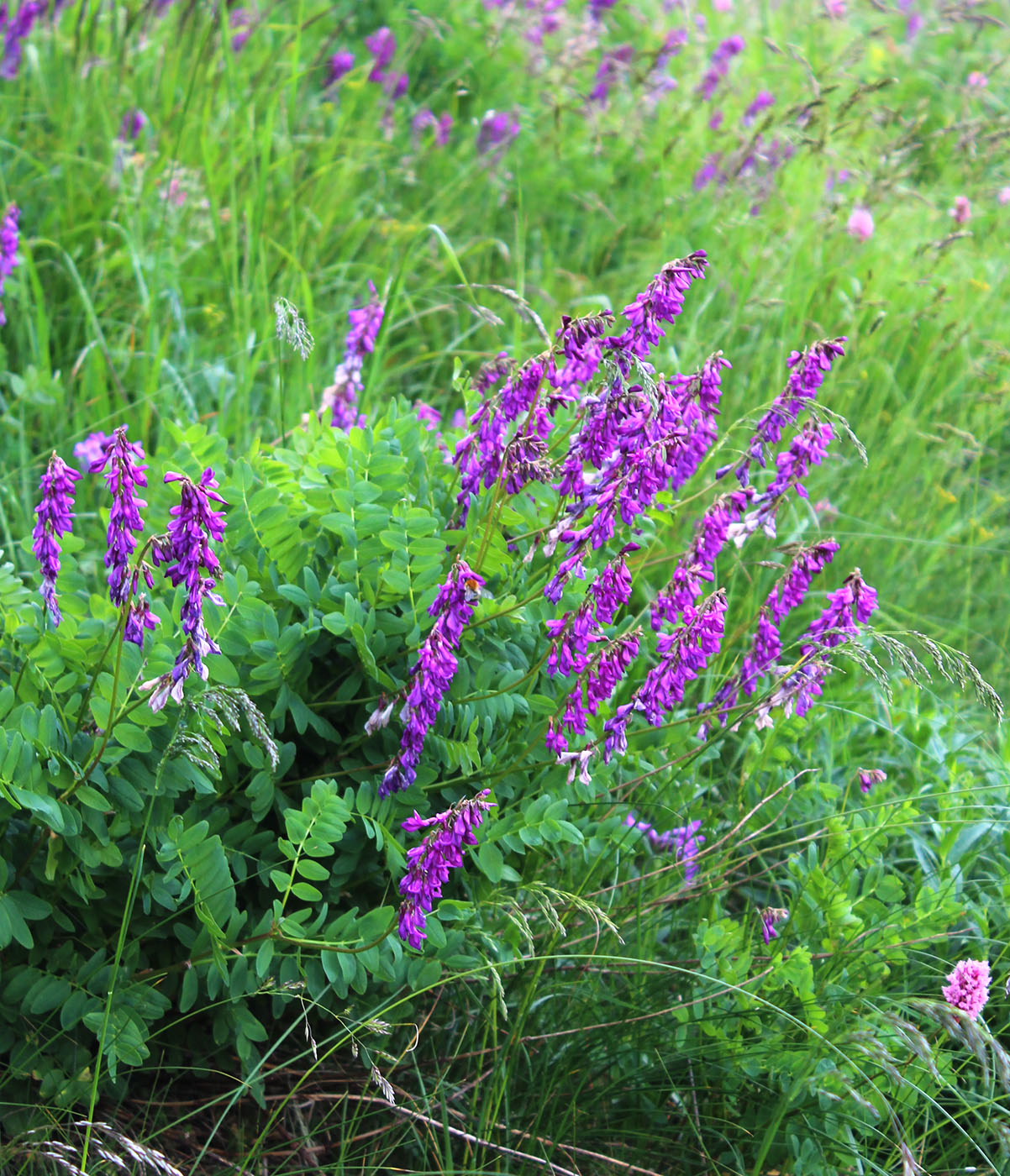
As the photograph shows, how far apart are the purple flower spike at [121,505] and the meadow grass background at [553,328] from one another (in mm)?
423

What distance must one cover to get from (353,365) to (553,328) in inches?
59.3

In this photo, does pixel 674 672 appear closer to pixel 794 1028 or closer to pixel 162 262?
pixel 794 1028

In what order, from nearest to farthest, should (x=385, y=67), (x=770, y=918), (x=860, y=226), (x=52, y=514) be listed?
1. (x=52, y=514)
2. (x=770, y=918)
3. (x=860, y=226)
4. (x=385, y=67)

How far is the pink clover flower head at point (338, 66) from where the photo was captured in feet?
15.8

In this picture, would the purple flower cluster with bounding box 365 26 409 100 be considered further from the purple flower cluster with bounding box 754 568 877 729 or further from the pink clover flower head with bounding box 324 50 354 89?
the purple flower cluster with bounding box 754 568 877 729

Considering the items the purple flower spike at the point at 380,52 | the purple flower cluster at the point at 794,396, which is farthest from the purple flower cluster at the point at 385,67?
the purple flower cluster at the point at 794,396

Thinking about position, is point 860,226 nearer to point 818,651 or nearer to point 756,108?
point 756,108

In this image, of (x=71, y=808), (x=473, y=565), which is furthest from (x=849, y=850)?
(x=71, y=808)

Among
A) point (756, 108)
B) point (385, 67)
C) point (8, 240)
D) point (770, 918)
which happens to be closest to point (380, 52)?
point (385, 67)

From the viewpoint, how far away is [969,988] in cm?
192

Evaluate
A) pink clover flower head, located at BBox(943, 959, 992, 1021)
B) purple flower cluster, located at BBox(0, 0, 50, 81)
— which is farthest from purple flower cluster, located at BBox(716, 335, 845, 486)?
purple flower cluster, located at BBox(0, 0, 50, 81)

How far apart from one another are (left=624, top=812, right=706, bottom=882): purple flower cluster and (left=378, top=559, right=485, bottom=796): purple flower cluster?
2.18ft

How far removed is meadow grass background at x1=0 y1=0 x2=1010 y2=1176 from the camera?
2.00m

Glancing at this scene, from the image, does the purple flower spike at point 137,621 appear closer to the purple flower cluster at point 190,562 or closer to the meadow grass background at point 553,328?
the purple flower cluster at point 190,562
